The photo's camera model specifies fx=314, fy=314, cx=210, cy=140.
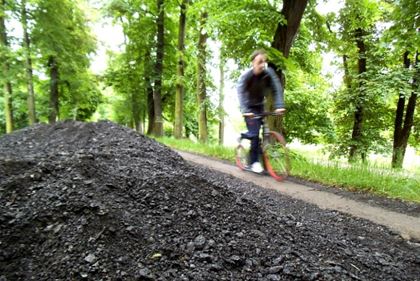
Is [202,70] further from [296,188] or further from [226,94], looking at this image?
[296,188]

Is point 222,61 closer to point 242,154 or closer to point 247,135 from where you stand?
point 242,154

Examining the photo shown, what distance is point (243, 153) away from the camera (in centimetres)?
661

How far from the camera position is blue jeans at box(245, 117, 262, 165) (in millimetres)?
5578

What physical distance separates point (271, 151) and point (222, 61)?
6.53 metres

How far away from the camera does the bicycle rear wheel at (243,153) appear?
20.4 ft

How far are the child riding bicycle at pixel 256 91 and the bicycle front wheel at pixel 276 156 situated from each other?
0.89 feet

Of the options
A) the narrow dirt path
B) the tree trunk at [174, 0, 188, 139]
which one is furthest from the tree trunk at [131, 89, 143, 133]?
the narrow dirt path

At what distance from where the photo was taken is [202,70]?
14.8m

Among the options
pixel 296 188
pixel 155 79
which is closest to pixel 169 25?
pixel 155 79

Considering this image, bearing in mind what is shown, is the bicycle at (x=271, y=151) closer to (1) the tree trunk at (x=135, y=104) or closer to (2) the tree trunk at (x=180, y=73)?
(2) the tree trunk at (x=180, y=73)

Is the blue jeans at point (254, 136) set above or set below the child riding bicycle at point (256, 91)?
below

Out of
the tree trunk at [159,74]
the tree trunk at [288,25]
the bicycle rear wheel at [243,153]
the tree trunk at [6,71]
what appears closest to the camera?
the bicycle rear wheel at [243,153]

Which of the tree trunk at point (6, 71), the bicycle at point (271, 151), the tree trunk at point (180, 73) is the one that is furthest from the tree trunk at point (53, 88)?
the bicycle at point (271, 151)

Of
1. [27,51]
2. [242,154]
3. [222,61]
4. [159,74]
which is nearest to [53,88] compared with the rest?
[27,51]
